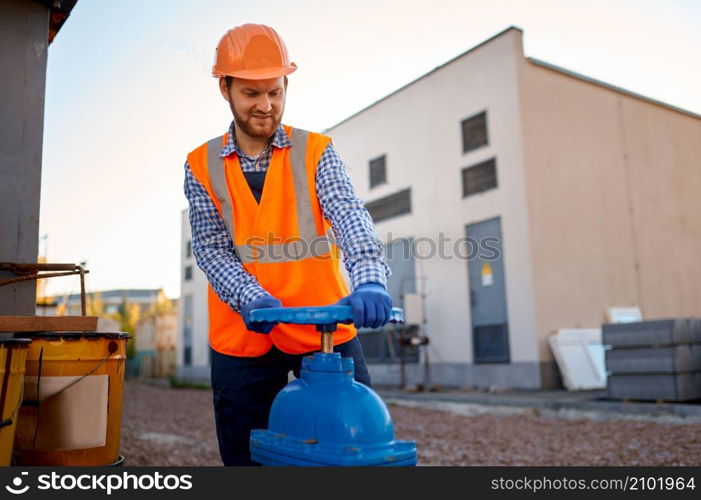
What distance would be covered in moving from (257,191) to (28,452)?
0.96 m

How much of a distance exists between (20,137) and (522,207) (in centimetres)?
922

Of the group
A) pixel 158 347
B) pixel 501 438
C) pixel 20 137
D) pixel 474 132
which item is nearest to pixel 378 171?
pixel 474 132

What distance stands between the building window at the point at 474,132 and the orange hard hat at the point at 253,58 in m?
10.7

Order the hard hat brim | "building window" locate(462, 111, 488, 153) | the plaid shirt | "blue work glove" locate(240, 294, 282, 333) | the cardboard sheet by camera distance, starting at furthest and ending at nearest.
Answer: "building window" locate(462, 111, 488, 153) → the cardboard sheet → the hard hat brim → the plaid shirt → "blue work glove" locate(240, 294, 282, 333)

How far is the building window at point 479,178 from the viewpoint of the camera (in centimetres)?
1165

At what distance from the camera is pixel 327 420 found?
1.10 meters

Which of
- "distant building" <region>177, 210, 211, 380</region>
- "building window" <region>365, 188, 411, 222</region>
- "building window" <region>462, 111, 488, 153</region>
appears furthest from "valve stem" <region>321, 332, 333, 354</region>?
"distant building" <region>177, 210, 211, 380</region>

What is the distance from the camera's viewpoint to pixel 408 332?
41.9 ft

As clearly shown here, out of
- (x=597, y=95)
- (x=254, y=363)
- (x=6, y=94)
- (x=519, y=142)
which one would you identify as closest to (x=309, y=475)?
(x=254, y=363)

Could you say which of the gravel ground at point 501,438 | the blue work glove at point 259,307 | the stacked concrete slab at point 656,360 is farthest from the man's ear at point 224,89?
the stacked concrete slab at point 656,360

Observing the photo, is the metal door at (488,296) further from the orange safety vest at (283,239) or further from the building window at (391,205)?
the orange safety vest at (283,239)

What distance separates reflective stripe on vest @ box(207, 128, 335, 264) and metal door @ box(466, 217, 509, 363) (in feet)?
32.6

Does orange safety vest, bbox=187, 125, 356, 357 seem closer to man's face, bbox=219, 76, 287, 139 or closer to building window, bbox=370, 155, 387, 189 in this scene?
man's face, bbox=219, 76, 287, 139

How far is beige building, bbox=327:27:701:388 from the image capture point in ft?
36.1
